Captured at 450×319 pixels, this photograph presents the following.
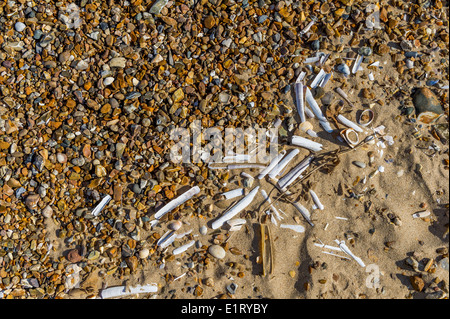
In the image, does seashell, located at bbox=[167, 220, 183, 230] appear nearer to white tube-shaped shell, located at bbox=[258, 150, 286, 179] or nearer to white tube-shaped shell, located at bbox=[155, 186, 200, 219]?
white tube-shaped shell, located at bbox=[155, 186, 200, 219]

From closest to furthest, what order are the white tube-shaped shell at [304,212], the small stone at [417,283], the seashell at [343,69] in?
the small stone at [417,283] < the white tube-shaped shell at [304,212] < the seashell at [343,69]

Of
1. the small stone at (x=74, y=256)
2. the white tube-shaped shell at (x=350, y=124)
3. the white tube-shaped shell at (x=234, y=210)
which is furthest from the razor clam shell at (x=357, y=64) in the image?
the small stone at (x=74, y=256)

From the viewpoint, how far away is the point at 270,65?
2695mm

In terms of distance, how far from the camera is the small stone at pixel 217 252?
2553 millimetres

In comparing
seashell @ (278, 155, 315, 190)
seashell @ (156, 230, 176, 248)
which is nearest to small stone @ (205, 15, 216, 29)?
seashell @ (278, 155, 315, 190)

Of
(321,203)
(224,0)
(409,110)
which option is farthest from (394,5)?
(321,203)

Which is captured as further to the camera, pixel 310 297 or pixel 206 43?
pixel 206 43

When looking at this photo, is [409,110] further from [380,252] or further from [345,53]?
[380,252]

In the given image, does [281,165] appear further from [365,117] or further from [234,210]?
[365,117]

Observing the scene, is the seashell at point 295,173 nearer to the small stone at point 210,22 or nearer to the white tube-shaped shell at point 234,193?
the white tube-shaped shell at point 234,193

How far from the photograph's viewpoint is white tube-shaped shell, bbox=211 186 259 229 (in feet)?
8.50

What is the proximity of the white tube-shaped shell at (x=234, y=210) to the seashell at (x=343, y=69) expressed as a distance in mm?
1066

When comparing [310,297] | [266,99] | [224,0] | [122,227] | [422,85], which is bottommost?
[310,297]

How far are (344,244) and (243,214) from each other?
0.70 metres
